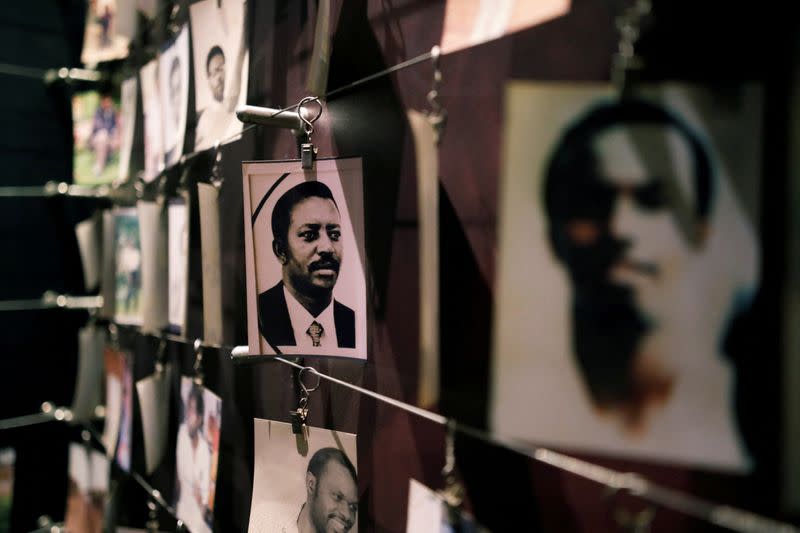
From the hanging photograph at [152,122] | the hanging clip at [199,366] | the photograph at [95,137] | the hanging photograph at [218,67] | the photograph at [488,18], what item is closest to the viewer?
the photograph at [488,18]

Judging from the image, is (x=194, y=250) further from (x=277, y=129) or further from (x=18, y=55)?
(x=18, y=55)

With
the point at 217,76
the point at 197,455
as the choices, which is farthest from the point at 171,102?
the point at 197,455

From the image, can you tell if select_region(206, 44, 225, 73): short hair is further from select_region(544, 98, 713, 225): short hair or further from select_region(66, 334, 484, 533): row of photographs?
select_region(544, 98, 713, 225): short hair

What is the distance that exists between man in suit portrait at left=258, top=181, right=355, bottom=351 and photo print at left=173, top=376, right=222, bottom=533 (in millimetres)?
343

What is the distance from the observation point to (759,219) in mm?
374

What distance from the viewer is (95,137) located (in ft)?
5.06

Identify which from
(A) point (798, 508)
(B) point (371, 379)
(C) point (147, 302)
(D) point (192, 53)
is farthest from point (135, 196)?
(A) point (798, 508)

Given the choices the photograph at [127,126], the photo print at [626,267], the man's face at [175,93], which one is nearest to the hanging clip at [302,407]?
the photo print at [626,267]

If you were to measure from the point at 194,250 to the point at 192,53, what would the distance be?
34 cm

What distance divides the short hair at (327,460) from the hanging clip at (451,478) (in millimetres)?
160

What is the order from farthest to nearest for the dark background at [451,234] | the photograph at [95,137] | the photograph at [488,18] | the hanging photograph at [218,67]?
the photograph at [95,137], the hanging photograph at [218,67], the photograph at [488,18], the dark background at [451,234]

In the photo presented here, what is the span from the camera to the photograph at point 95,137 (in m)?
1.48

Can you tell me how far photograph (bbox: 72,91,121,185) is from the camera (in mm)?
1481

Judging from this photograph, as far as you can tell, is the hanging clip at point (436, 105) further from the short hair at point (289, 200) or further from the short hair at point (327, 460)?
the short hair at point (327, 460)
